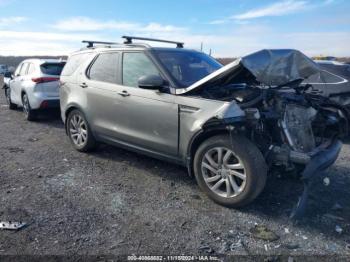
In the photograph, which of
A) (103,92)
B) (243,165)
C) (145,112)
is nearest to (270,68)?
(243,165)

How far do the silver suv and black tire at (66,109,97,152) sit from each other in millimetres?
342

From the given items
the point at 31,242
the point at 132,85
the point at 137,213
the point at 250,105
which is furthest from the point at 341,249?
the point at 132,85

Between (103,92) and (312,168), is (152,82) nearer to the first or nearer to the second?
(103,92)

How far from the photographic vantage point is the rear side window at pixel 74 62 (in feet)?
20.1

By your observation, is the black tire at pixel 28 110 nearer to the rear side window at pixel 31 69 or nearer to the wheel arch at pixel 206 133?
the rear side window at pixel 31 69

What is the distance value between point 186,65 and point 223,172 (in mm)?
1875

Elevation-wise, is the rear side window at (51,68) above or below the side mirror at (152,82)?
below

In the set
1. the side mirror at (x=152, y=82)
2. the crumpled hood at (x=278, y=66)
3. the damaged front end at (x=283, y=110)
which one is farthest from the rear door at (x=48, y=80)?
the crumpled hood at (x=278, y=66)

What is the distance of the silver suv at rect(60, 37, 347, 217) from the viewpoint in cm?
385

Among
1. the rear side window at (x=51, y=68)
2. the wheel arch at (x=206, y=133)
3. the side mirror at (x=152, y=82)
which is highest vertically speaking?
the side mirror at (x=152, y=82)

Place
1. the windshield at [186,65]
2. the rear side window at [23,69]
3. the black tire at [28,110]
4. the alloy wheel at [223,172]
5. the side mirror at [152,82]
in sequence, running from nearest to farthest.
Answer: the alloy wheel at [223,172]
the side mirror at [152,82]
the windshield at [186,65]
the black tire at [28,110]
the rear side window at [23,69]

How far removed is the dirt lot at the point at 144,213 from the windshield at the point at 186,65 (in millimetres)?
1465

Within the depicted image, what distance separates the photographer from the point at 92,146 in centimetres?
612

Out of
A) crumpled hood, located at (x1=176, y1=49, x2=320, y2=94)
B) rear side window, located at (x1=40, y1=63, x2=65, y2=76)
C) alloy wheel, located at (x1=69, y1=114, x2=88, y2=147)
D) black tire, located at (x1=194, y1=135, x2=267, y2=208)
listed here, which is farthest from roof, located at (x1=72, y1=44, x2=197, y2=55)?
rear side window, located at (x1=40, y1=63, x2=65, y2=76)
